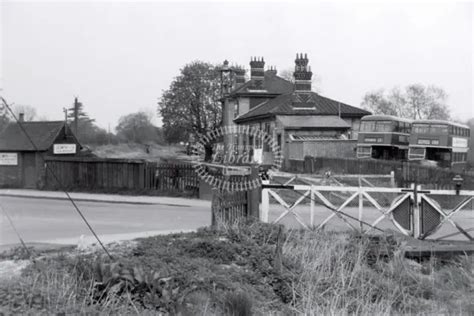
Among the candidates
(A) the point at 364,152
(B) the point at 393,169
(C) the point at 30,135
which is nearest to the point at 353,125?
(A) the point at 364,152

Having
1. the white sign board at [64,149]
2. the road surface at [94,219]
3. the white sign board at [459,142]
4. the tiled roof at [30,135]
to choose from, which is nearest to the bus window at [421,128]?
the white sign board at [459,142]

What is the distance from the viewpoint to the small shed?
91.5 ft

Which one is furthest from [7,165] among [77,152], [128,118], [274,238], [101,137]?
[128,118]

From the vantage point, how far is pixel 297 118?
152ft

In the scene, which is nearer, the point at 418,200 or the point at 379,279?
the point at 379,279

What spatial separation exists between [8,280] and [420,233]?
868 cm

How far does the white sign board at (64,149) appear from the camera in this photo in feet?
93.1

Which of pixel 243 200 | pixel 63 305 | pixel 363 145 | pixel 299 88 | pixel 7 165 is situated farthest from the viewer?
pixel 299 88

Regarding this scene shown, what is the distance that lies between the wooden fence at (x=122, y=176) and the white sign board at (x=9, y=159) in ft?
6.02

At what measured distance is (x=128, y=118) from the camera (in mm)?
84938

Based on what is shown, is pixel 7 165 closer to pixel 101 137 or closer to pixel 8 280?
pixel 8 280

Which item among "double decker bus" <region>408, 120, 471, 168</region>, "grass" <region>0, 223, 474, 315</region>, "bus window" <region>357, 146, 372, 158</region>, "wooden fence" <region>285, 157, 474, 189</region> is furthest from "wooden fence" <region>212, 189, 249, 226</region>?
"bus window" <region>357, 146, 372, 158</region>

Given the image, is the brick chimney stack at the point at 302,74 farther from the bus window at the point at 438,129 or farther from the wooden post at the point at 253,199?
the wooden post at the point at 253,199

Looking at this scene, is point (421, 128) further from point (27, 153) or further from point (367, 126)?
point (27, 153)
